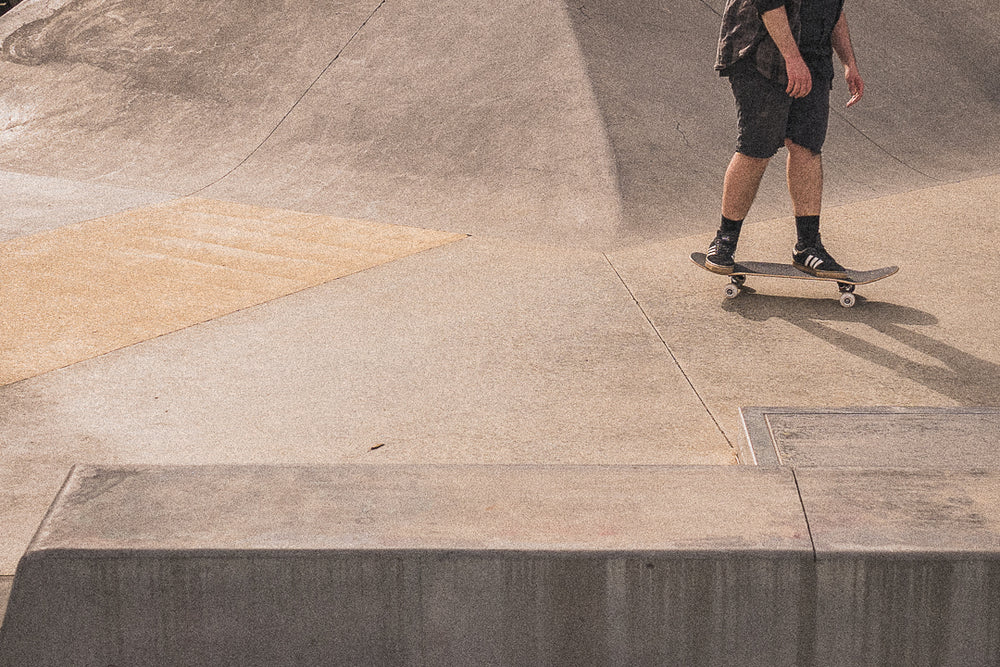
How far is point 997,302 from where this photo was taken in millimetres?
4586

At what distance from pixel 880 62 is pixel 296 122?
191 inches

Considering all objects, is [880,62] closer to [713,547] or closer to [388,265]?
[388,265]

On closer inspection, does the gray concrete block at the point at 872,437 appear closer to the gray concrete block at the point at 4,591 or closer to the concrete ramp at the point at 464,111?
the gray concrete block at the point at 4,591

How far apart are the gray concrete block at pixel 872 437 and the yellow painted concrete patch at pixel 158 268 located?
8.55 feet

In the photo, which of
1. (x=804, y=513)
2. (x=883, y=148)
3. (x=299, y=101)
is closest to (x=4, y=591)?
(x=804, y=513)

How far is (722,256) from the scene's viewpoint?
4586 millimetres

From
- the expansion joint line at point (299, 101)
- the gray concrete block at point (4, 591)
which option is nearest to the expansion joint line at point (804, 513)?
the gray concrete block at point (4, 591)

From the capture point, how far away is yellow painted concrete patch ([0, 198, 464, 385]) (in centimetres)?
433

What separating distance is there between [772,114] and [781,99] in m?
0.07

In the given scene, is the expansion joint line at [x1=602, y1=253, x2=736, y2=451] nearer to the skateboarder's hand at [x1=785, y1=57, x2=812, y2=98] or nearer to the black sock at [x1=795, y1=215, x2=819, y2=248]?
the black sock at [x1=795, y1=215, x2=819, y2=248]

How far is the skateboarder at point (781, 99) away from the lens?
4.29 meters

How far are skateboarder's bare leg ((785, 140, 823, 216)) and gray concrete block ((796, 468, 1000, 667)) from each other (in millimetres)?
2639

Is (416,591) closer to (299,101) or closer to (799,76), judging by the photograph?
(799,76)

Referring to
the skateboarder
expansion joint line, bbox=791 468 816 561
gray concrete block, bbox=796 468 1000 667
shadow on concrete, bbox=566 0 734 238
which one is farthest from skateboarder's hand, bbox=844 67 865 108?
gray concrete block, bbox=796 468 1000 667
